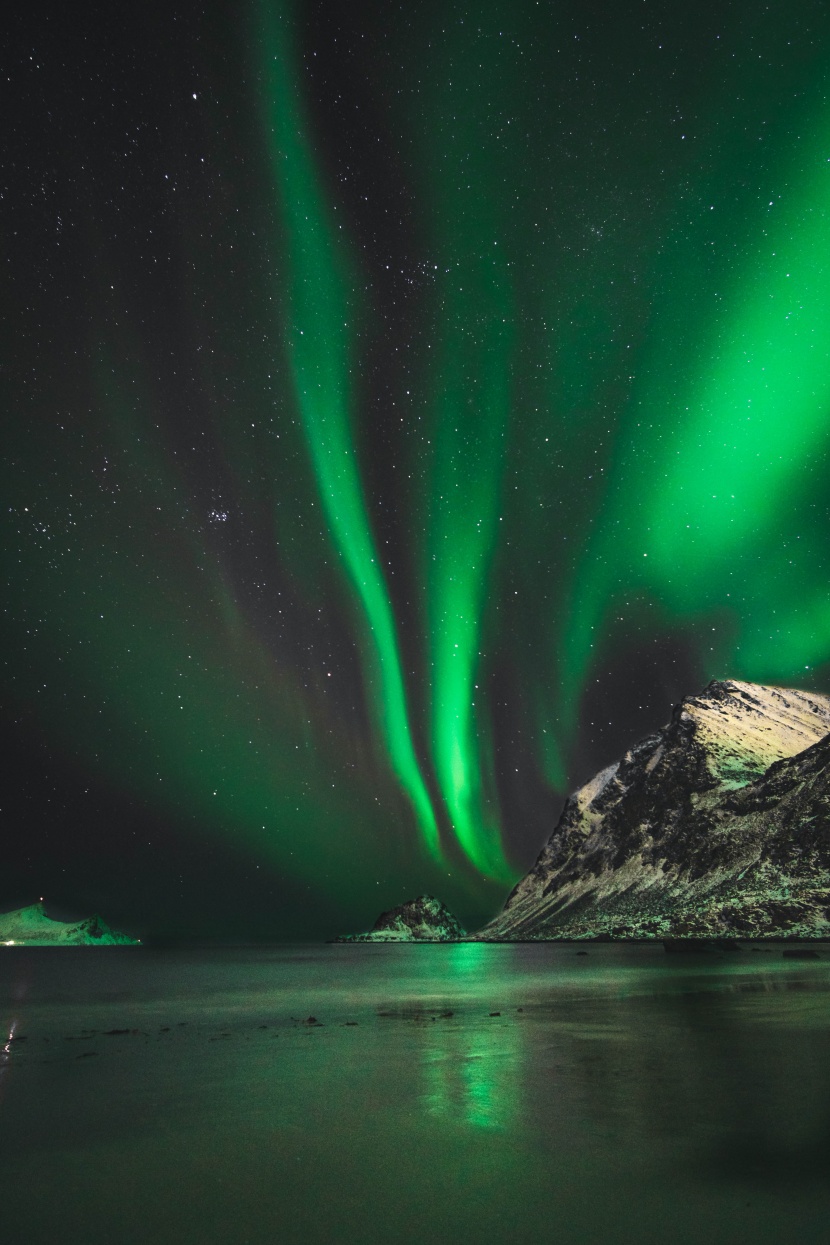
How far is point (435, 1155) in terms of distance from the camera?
545 inches

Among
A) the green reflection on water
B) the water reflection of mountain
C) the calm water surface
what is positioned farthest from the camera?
the green reflection on water

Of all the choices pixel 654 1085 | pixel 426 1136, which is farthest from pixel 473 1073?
pixel 426 1136

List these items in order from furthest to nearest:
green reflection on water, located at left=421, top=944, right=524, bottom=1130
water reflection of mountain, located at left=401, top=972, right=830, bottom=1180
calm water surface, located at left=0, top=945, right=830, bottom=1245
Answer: green reflection on water, located at left=421, top=944, right=524, bottom=1130, water reflection of mountain, located at left=401, top=972, right=830, bottom=1180, calm water surface, located at left=0, top=945, right=830, bottom=1245

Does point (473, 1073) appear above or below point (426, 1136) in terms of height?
above

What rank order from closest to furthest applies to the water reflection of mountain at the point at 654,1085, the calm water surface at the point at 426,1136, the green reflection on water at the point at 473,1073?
the calm water surface at the point at 426,1136 < the water reflection of mountain at the point at 654,1085 < the green reflection on water at the point at 473,1073

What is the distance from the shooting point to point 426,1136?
1533 cm

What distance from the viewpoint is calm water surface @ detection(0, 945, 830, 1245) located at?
10.4 meters

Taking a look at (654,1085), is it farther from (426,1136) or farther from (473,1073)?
(426,1136)

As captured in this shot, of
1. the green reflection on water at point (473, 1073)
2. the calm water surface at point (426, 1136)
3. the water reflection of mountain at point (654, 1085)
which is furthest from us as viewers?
the green reflection on water at point (473, 1073)

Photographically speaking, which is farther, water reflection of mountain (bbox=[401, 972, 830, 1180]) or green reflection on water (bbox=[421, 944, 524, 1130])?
green reflection on water (bbox=[421, 944, 524, 1130])

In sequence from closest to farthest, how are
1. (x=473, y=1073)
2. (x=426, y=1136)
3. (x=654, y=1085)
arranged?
(x=426, y=1136), (x=654, y=1085), (x=473, y=1073)

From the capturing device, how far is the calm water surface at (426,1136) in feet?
34.2

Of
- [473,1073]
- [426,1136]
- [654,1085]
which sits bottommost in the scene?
[426,1136]

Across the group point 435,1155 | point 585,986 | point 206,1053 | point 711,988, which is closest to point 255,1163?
point 435,1155
